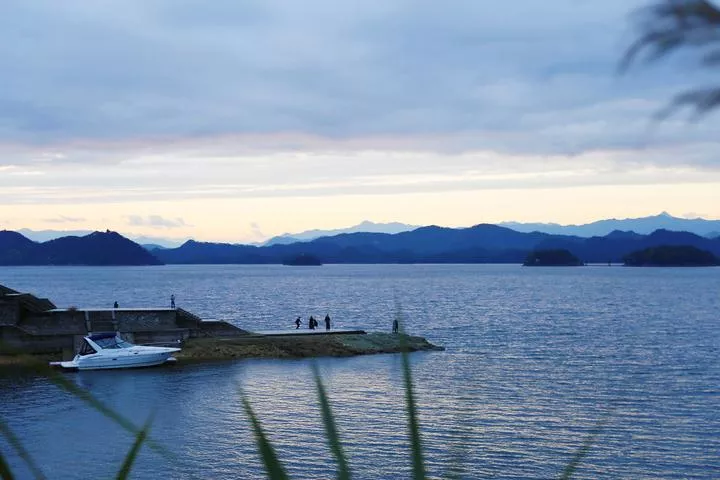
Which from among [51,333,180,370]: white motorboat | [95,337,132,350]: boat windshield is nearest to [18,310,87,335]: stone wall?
[51,333,180,370]: white motorboat

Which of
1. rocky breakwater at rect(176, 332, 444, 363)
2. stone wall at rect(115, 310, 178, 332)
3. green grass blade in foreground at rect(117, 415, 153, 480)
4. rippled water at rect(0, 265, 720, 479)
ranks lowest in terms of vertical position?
rippled water at rect(0, 265, 720, 479)

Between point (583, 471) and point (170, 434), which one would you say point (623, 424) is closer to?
point (583, 471)

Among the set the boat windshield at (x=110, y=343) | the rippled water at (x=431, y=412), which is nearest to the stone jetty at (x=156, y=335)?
the rippled water at (x=431, y=412)

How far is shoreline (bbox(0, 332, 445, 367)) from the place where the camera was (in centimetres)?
5472

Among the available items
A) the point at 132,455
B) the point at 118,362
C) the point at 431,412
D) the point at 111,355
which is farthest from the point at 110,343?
the point at 132,455

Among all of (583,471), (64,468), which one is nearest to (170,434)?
(64,468)

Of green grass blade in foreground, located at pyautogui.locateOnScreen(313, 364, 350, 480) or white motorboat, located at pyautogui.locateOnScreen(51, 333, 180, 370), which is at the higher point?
green grass blade in foreground, located at pyautogui.locateOnScreen(313, 364, 350, 480)

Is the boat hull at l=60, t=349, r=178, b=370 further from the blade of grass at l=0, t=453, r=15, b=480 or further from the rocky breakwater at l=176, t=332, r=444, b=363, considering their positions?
the blade of grass at l=0, t=453, r=15, b=480

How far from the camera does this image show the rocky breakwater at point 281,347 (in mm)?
55062

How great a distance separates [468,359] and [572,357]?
8781 mm

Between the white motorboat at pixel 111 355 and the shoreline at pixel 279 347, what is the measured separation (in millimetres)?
2283

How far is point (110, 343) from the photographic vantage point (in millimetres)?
50688

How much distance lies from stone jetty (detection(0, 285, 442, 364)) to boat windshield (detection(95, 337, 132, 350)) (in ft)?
9.91

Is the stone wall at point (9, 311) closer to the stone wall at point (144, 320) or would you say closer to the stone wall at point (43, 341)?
the stone wall at point (43, 341)
